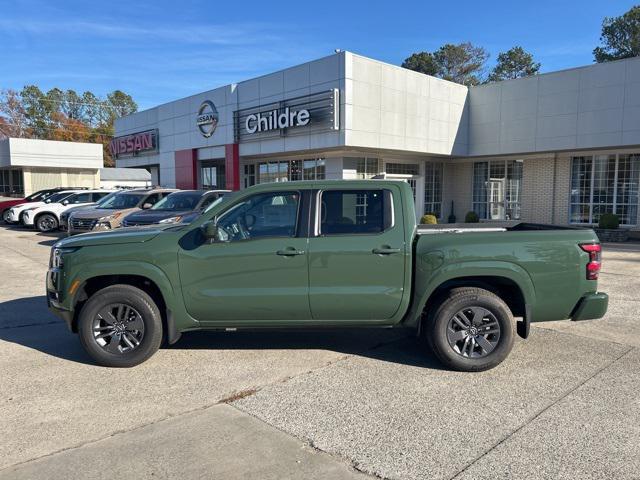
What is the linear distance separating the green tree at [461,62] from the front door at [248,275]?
50.8m

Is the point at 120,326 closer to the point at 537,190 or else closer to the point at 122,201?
the point at 122,201

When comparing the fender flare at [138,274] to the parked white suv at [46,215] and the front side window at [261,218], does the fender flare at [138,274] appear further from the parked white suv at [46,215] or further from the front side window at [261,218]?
the parked white suv at [46,215]

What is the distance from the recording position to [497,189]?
23.0 meters

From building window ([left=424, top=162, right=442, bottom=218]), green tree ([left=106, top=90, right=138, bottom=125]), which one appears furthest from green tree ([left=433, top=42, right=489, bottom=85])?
green tree ([left=106, top=90, right=138, bottom=125])

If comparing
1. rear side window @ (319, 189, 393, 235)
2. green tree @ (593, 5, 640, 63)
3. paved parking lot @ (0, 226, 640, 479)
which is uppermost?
green tree @ (593, 5, 640, 63)

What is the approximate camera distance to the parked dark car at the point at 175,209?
1241cm

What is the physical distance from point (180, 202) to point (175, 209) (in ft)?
1.07

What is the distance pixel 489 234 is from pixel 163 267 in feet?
10.4

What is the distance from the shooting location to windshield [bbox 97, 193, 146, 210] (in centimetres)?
1562

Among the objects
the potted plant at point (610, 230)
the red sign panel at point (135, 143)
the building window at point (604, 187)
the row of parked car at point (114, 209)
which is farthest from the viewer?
the red sign panel at point (135, 143)

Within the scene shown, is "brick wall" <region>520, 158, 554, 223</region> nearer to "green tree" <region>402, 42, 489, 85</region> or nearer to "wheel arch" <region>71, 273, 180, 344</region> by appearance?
"wheel arch" <region>71, 273, 180, 344</region>

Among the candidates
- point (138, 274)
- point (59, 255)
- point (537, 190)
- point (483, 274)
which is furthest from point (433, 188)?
point (59, 255)

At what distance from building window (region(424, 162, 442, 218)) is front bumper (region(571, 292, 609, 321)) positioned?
61.1 feet

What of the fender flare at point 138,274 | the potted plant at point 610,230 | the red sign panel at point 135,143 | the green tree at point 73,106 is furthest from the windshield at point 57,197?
the green tree at point 73,106
